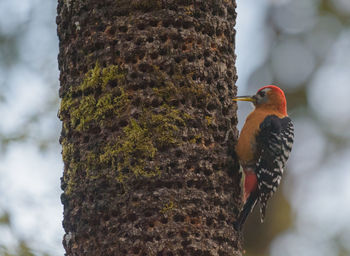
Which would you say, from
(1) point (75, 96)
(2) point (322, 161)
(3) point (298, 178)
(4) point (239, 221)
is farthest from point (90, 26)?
(2) point (322, 161)

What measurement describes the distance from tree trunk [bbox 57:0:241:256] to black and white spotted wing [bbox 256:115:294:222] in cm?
74

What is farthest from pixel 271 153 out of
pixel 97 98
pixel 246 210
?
pixel 97 98

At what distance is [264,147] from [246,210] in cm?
93

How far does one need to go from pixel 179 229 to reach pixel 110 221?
0.33 meters

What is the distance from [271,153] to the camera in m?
3.95

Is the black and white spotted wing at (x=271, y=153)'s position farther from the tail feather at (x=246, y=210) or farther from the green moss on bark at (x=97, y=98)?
the green moss on bark at (x=97, y=98)

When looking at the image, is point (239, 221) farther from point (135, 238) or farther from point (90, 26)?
point (90, 26)

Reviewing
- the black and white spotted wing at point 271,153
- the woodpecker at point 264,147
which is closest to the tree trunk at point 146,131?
the woodpecker at point 264,147

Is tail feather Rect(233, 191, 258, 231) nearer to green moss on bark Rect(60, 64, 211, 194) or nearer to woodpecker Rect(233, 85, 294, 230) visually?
woodpecker Rect(233, 85, 294, 230)

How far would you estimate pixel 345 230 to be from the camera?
989 cm

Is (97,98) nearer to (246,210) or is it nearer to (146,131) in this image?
(146,131)

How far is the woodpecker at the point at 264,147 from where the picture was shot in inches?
145

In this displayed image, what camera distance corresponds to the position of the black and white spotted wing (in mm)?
3787

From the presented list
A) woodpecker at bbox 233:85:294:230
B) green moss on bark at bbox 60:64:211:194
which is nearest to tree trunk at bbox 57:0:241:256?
green moss on bark at bbox 60:64:211:194
